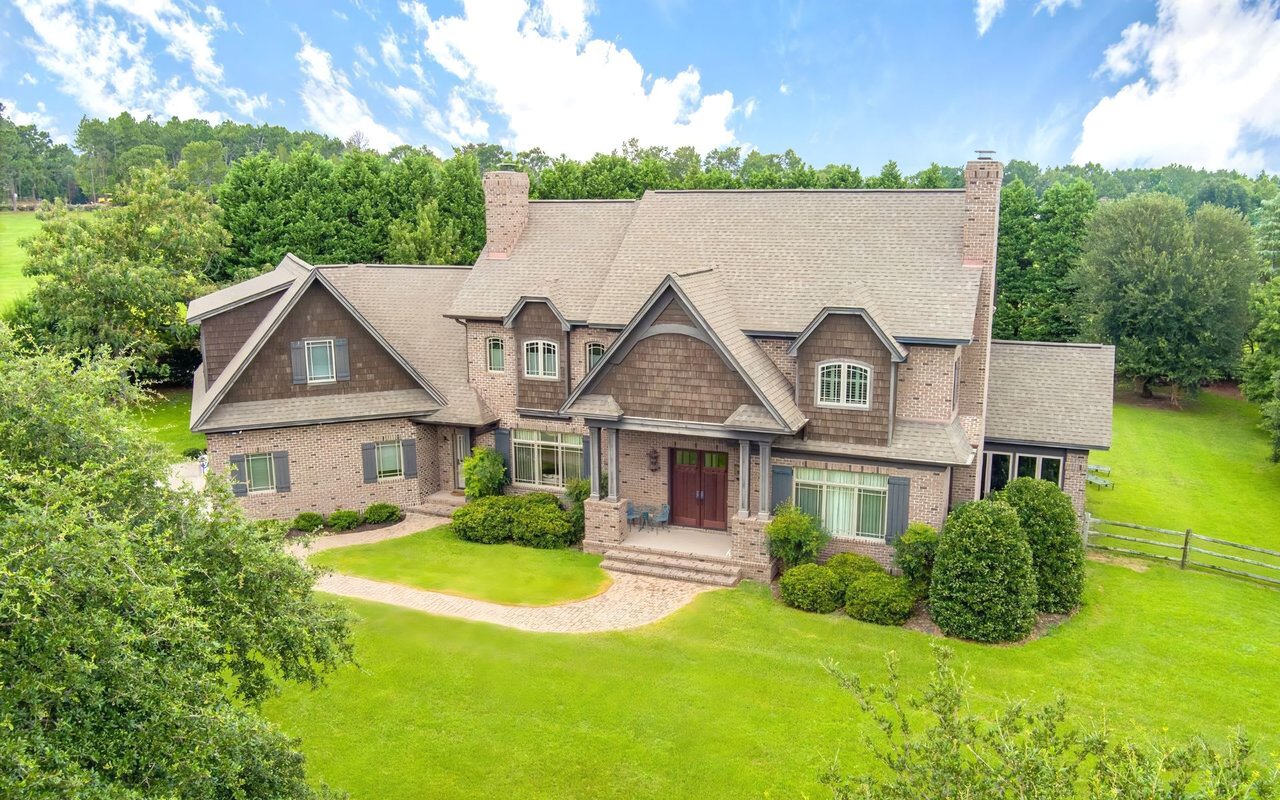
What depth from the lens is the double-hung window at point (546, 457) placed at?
3097 cm

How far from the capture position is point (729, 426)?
25.0 meters

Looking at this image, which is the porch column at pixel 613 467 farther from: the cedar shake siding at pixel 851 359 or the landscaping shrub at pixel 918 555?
the landscaping shrub at pixel 918 555

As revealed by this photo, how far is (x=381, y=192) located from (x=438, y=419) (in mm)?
27501

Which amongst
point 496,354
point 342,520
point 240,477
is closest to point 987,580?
point 496,354

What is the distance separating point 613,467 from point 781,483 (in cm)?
506

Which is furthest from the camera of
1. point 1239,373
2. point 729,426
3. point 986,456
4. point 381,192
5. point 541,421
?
point 381,192

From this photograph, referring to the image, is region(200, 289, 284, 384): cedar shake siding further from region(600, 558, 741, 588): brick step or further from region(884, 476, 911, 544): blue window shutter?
region(884, 476, 911, 544): blue window shutter

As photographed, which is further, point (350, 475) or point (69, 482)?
point (350, 475)

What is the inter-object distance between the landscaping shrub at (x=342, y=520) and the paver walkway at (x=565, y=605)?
4.05m

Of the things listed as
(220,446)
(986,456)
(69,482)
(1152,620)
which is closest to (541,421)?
(220,446)

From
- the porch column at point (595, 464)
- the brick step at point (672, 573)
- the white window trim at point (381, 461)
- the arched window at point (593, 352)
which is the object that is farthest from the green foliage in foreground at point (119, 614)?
the white window trim at point (381, 461)

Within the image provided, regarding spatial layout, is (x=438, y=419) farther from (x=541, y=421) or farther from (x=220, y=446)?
(x=220, y=446)

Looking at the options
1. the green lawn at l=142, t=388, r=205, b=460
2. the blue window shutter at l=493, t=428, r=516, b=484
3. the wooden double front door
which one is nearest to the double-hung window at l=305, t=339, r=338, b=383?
the blue window shutter at l=493, t=428, r=516, b=484

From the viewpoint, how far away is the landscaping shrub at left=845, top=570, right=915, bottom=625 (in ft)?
74.3
